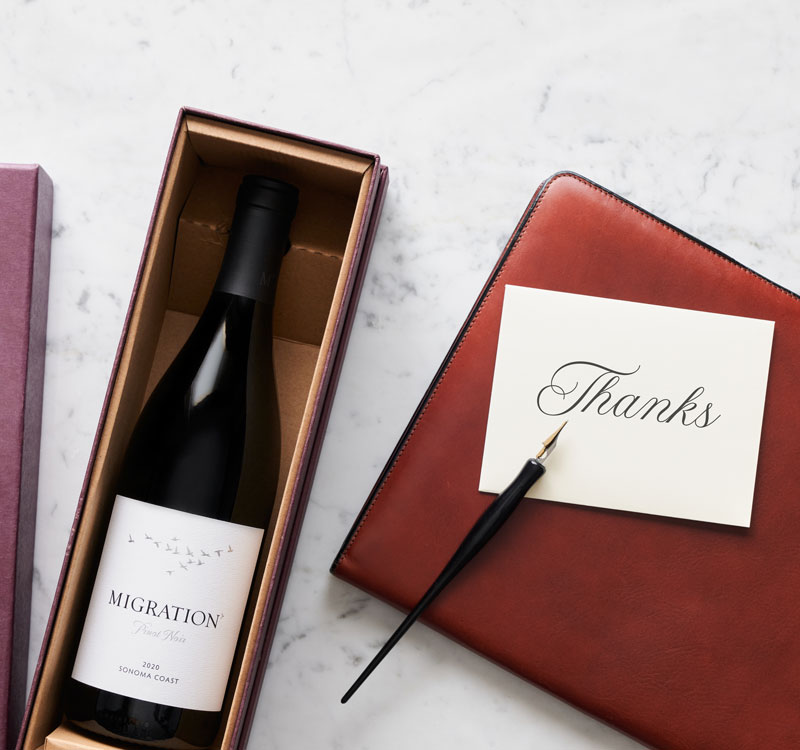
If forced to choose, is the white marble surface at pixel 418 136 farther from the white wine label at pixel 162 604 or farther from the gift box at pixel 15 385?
the white wine label at pixel 162 604

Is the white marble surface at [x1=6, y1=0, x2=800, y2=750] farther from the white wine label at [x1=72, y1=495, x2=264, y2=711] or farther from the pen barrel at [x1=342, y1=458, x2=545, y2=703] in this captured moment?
the white wine label at [x1=72, y1=495, x2=264, y2=711]

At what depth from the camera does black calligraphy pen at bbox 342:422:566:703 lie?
2.06ft

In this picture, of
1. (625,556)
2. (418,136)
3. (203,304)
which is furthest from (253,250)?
(625,556)

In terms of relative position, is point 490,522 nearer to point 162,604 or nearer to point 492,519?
point 492,519

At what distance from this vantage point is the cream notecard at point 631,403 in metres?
0.64

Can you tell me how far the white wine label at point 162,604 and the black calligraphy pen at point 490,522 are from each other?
0.19 meters

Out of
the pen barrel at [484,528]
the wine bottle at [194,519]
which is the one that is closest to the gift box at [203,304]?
the wine bottle at [194,519]

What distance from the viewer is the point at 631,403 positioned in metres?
0.65

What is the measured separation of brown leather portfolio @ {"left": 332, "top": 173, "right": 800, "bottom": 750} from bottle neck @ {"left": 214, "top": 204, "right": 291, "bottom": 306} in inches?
7.2

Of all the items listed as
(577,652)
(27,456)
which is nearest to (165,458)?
(27,456)

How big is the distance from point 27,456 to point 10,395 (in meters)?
0.06

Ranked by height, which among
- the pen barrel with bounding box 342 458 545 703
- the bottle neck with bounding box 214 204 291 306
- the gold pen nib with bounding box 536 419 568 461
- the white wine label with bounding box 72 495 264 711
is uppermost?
the bottle neck with bounding box 214 204 291 306

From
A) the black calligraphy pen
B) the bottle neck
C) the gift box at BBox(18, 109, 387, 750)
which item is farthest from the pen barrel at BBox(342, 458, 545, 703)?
the bottle neck

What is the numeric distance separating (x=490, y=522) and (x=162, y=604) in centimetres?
27
